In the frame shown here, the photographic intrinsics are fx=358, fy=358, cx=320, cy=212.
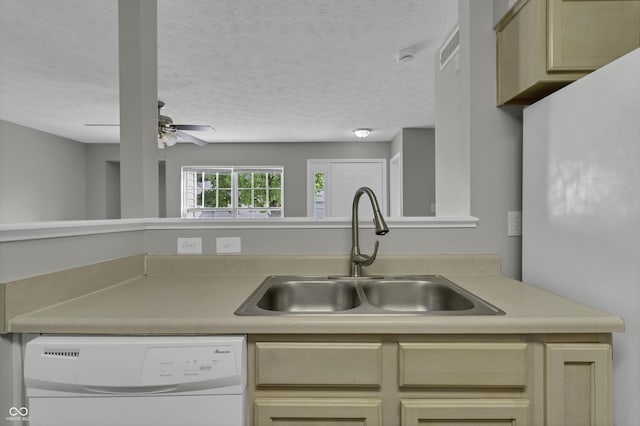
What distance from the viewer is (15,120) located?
4910 mm

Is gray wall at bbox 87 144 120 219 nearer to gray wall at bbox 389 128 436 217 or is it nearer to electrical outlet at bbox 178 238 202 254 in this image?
gray wall at bbox 389 128 436 217

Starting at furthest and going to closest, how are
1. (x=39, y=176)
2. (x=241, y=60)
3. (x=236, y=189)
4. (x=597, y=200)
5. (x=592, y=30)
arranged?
1. (x=236, y=189)
2. (x=39, y=176)
3. (x=241, y=60)
4. (x=592, y=30)
5. (x=597, y=200)

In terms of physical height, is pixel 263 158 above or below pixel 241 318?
above

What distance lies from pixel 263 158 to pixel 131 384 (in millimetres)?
5778

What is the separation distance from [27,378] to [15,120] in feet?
18.1

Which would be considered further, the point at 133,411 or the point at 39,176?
the point at 39,176

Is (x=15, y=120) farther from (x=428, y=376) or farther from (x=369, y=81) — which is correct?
(x=428, y=376)

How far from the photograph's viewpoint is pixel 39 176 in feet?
18.3

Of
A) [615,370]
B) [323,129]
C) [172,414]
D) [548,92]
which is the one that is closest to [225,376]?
[172,414]

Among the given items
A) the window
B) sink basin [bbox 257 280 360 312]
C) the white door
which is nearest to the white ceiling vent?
sink basin [bbox 257 280 360 312]

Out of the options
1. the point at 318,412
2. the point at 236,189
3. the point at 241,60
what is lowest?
the point at 318,412

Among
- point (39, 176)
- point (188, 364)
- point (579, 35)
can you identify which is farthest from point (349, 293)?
point (39, 176)

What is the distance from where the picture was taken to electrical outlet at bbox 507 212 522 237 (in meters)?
1.62

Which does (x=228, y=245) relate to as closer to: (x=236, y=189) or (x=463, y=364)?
(x=463, y=364)
